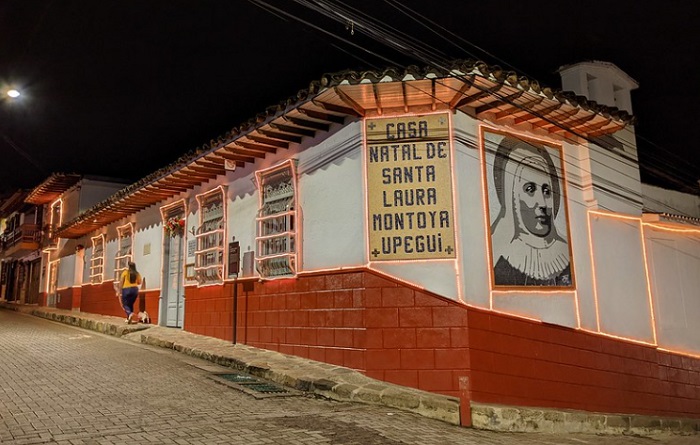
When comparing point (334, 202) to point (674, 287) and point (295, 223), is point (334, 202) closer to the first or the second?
point (295, 223)

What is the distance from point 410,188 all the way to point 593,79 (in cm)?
571

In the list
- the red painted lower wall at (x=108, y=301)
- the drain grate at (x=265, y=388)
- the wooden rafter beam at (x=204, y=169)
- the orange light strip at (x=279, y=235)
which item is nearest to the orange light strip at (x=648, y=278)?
the orange light strip at (x=279, y=235)

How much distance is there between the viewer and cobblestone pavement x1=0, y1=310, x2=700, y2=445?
492 cm

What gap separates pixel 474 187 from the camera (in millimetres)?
7488

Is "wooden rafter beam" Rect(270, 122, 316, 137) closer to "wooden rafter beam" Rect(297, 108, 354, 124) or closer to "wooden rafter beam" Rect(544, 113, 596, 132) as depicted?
"wooden rafter beam" Rect(297, 108, 354, 124)

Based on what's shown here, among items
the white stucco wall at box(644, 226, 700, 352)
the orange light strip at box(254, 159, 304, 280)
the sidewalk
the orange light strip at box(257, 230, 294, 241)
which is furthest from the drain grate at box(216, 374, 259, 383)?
the white stucco wall at box(644, 226, 700, 352)

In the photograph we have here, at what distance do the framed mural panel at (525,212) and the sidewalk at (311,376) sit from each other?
6.69 ft

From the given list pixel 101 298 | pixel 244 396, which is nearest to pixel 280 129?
pixel 244 396

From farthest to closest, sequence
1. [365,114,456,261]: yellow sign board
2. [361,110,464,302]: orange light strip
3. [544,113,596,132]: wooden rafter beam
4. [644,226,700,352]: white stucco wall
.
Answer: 1. [644,226,700,352]: white stucco wall
2. [544,113,596,132]: wooden rafter beam
3. [365,114,456,261]: yellow sign board
4. [361,110,464,302]: orange light strip

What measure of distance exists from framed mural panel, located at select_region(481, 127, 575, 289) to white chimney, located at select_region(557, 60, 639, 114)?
2.63 metres

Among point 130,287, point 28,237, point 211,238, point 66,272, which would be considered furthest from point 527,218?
point 28,237

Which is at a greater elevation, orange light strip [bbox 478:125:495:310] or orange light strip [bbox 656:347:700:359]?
orange light strip [bbox 478:125:495:310]

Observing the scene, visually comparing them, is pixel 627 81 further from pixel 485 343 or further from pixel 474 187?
pixel 485 343

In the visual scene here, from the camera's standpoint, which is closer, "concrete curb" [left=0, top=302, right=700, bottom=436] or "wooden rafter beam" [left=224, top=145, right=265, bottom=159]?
"concrete curb" [left=0, top=302, right=700, bottom=436]
